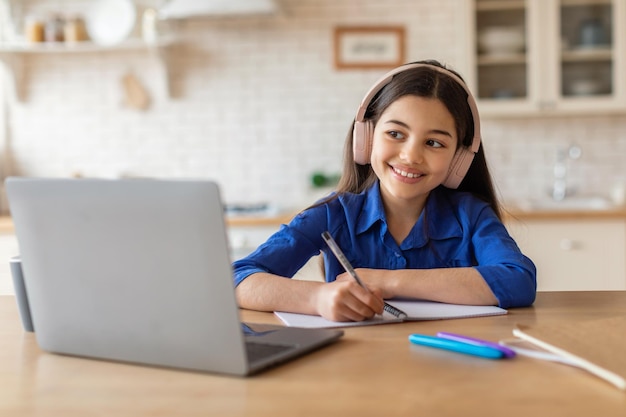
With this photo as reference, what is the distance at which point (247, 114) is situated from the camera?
4332mm

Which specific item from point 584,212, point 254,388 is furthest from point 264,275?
point 584,212

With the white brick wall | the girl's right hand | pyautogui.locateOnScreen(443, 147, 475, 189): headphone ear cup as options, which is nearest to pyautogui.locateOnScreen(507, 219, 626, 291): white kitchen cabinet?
the white brick wall

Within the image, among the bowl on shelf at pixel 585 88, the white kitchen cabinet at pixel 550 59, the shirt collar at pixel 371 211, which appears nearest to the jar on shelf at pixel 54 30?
the white kitchen cabinet at pixel 550 59

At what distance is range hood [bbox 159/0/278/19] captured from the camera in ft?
12.7

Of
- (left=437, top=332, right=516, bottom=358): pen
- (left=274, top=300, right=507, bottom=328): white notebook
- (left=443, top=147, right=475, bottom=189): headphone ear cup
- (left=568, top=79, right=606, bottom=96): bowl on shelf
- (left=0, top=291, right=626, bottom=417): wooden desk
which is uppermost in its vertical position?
(left=568, top=79, right=606, bottom=96): bowl on shelf

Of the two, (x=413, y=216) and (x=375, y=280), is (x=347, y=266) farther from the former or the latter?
(x=413, y=216)

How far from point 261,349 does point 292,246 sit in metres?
0.71

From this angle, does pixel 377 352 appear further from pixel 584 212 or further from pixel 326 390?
pixel 584 212

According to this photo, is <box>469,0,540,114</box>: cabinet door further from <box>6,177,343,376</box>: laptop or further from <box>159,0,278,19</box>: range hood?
<box>6,177,343,376</box>: laptop

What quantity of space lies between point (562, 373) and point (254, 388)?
0.40m

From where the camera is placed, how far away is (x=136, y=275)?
3.60 feet

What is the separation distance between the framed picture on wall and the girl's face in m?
2.46

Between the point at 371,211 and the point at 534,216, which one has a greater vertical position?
the point at 371,211

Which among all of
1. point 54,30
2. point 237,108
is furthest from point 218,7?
point 54,30
